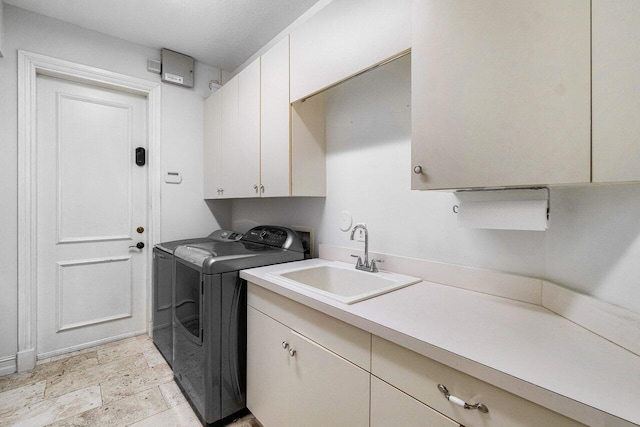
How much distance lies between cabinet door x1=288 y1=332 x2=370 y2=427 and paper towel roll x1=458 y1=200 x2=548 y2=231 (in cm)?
68

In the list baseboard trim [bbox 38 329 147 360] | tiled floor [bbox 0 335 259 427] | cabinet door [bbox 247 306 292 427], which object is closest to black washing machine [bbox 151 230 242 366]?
tiled floor [bbox 0 335 259 427]

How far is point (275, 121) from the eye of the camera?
70.7 inches

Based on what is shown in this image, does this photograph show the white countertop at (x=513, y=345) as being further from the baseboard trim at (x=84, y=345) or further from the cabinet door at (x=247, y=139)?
the baseboard trim at (x=84, y=345)

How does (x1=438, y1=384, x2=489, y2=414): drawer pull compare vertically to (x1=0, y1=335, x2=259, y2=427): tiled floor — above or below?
above

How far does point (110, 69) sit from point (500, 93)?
114 inches

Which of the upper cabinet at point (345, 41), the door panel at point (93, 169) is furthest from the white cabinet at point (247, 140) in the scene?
the door panel at point (93, 169)

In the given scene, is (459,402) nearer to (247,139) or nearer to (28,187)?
(247,139)

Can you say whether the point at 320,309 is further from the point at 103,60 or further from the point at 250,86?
the point at 103,60

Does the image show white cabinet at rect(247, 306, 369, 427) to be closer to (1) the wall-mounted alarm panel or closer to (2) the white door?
(2) the white door

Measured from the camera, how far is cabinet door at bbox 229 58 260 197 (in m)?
1.98

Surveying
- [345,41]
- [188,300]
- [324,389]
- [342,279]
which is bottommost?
[324,389]

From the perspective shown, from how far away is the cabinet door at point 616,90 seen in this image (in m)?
0.60

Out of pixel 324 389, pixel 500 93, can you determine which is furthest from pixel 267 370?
pixel 500 93

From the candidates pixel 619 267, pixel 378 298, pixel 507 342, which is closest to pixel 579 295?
pixel 619 267
